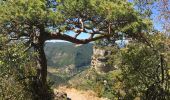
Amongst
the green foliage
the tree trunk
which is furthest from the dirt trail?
the green foliage

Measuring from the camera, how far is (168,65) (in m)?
23.3

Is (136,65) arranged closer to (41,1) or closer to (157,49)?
(157,49)

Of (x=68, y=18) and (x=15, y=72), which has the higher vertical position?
(x=68, y=18)

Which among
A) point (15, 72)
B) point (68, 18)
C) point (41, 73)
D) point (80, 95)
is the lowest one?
point (80, 95)

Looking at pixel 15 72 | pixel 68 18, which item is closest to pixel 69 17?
pixel 68 18

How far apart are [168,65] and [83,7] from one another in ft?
23.1

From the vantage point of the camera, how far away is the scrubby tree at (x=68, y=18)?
61.8 feet

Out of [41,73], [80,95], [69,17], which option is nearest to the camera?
[69,17]

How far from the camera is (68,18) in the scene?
1962cm

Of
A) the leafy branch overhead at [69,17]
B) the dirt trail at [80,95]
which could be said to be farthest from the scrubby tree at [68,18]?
the dirt trail at [80,95]

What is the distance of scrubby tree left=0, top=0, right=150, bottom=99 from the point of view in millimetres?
18828

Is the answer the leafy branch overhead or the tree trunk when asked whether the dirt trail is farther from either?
the leafy branch overhead

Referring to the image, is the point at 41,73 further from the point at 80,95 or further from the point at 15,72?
the point at 80,95

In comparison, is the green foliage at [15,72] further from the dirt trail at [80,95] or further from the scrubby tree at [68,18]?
the dirt trail at [80,95]
